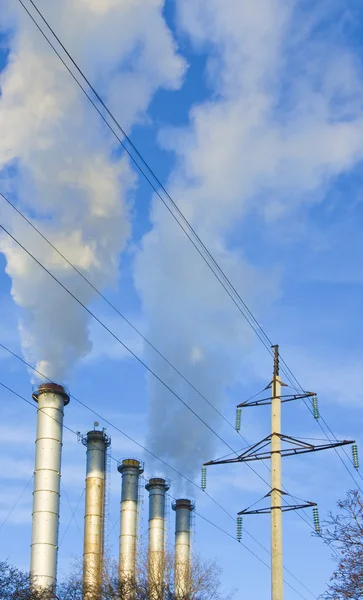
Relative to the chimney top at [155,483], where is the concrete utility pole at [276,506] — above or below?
below

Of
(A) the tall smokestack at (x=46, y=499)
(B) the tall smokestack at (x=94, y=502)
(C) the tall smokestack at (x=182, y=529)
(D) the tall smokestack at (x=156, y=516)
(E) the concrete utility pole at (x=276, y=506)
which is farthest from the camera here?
(C) the tall smokestack at (x=182, y=529)

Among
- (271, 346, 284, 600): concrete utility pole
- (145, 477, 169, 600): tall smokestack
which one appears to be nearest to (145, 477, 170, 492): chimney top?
(145, 477, 169, 600): tall smokestack

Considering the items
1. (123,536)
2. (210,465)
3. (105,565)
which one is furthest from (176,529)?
(210,465)

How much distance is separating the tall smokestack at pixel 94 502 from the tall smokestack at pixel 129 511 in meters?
3.27

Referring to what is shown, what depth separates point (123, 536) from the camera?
3004 inches

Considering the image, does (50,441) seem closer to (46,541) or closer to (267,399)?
(46,541)

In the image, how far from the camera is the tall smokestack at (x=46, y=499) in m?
56.3

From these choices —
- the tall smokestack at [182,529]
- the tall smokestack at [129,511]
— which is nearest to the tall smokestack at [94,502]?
the tall smokestack at [129,511]

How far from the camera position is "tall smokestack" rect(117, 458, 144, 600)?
7419 centimetres

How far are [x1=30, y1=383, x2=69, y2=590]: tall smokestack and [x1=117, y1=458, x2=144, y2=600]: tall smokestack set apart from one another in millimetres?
15367

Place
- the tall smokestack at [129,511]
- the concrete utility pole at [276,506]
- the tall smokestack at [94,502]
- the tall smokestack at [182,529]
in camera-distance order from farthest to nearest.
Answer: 1. the tall smokestack at [182,529]
2. the tall smokestack at [129,511]
3. the tall smokestack at [94,502]
4. the concrete utility pole at [276,506]

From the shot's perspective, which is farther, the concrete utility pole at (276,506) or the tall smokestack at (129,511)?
the tall smokestack at (129,511)

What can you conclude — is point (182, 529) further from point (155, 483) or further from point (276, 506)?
point (276, 506)

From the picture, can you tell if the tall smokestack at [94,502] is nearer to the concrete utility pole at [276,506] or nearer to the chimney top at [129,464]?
the chimney top at [129,464]
